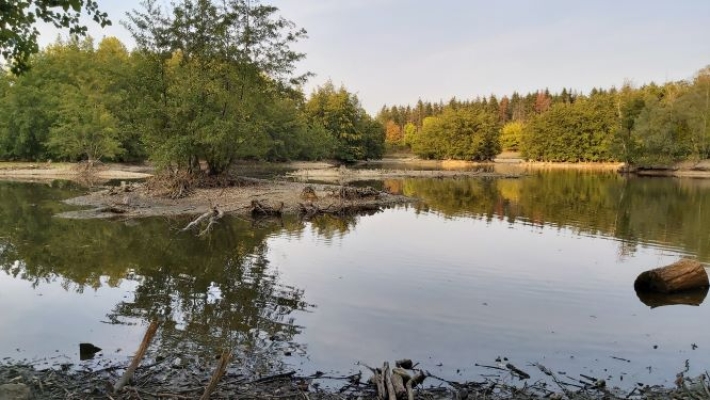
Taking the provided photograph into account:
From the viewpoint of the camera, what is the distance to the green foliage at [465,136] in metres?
113

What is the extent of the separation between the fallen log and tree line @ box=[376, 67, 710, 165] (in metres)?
70.0

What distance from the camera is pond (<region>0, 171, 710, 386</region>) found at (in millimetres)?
8758

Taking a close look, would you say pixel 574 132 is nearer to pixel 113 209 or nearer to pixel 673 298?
pixel 113 209

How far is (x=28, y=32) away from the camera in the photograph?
21.2ft

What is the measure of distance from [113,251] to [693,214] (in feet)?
98.8

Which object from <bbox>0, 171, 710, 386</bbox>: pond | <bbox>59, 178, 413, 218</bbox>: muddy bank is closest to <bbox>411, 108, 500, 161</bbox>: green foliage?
<bbox>59, 178, 413, 218</bbox>: muddy bank

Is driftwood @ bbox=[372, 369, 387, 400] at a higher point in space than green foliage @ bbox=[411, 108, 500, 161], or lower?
lower

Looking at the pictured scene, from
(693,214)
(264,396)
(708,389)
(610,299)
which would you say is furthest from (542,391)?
(693,214)

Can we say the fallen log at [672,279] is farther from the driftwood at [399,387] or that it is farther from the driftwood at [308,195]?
the driftwood at [308,195]

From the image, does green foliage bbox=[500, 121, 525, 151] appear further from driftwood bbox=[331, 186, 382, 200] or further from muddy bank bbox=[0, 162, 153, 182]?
driftwood bbox=[331, 186, 382, 200]

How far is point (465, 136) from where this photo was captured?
115688 mm

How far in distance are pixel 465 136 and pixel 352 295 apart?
353 ft

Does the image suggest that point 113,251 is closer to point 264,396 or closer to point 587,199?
point 264,396

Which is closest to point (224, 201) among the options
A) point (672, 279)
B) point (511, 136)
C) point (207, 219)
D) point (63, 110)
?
point (207, 219)
